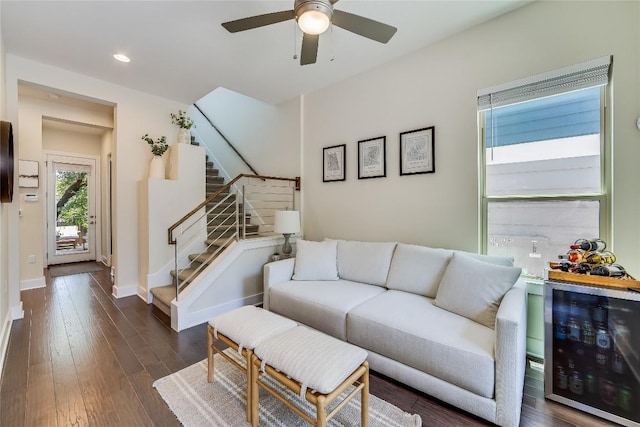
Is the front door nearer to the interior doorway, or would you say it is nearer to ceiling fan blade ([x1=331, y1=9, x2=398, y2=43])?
the interior doorway

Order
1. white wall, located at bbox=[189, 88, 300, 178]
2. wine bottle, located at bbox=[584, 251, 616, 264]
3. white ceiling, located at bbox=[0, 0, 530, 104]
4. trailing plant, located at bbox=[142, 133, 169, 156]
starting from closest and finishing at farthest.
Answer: wine bottle, located at bbox=[584, 251, 616, 264] < white ceiling, located at bbox=[0, 0, 530, 104] < trailing plant, located at bbox=[142, 133, 169, 156] < white wall, located at bbox=[189, 88, 300, 178]

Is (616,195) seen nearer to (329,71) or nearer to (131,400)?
(329,71)

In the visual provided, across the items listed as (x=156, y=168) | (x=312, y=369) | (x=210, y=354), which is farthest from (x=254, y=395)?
(x=156, y=168)

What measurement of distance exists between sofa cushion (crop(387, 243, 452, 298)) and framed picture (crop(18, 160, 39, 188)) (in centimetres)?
545

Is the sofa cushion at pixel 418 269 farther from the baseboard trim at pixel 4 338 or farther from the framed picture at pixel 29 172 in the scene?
the framed picture at pixel 29 172

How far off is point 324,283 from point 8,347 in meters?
2.87

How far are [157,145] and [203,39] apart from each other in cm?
190

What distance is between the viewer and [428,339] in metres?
1.74

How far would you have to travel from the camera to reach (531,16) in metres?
2.25

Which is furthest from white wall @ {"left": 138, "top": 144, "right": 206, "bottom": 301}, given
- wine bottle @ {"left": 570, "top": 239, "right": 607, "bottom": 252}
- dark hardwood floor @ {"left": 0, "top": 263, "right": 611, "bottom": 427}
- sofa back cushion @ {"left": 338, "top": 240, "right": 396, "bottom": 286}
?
wine bottle @ {"left": 570, "top": 239, "right": 607, "bottom": 252}

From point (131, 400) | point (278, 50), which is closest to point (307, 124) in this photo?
point (278, 50)

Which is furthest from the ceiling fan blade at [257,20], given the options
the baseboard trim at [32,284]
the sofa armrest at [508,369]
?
the baseboard trim at [32,284]

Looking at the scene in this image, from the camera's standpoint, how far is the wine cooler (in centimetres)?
157

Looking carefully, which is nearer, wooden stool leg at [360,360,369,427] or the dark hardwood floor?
wooden stool leg at [360,360,369,427]
